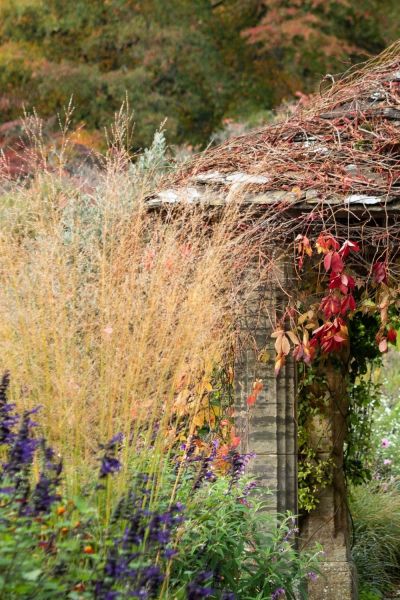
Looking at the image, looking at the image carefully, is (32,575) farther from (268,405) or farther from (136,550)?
(268,405)

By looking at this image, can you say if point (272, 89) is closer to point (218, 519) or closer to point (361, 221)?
point (361, 221)

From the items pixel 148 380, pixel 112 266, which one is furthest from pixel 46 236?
pixel 148 380

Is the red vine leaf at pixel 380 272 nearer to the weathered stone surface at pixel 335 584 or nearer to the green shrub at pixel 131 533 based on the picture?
the green shrub at pixel 131 533

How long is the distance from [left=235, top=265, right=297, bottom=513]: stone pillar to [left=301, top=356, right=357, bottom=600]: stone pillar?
0.56 metres

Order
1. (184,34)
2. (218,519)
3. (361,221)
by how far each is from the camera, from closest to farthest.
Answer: (218,519) → (361,221) → (184,34)

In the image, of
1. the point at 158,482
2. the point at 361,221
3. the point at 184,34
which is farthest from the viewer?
the point at 184,34

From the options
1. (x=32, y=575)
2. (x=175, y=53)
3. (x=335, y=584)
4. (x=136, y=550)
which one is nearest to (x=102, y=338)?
(x=136, y=550)

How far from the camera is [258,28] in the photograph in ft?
58.2

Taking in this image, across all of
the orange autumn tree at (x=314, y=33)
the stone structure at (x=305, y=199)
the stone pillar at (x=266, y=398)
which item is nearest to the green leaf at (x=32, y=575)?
the stone structure at (x=305, y=199)

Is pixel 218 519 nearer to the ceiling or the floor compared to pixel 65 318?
nearer to the floor

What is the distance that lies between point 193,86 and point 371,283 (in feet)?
42.2

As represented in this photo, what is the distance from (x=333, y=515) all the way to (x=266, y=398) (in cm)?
99

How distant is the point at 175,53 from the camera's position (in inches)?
687

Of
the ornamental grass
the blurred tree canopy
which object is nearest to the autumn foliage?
the ornamental grass
